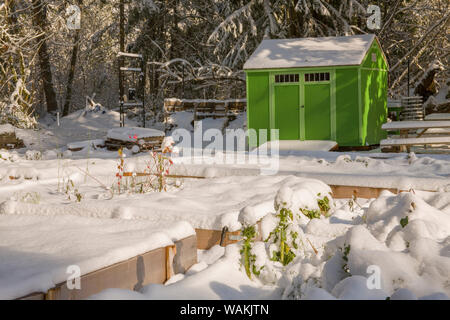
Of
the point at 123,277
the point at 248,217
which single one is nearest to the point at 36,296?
the point at 123,277

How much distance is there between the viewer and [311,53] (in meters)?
14.5

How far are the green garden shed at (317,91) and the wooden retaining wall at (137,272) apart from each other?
10.6 m

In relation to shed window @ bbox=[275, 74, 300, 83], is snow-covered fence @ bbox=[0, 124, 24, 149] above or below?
below

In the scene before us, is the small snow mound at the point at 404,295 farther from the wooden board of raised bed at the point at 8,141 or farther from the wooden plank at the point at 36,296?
the wooden board of raised bed at the point at 8,141

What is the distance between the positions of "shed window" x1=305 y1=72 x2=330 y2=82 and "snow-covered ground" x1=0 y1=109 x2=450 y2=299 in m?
6.89

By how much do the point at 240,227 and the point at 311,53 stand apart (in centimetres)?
1087

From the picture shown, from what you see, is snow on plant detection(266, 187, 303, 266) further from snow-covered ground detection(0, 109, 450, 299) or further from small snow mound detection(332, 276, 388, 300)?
small snow mound detection(332, 276, 388, 300)

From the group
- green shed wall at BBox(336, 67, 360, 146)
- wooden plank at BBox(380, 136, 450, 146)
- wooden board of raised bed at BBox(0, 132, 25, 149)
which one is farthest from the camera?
wooden board of raised bed at BBox(0, 132, 25, 149)

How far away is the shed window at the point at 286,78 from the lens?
14195 mm

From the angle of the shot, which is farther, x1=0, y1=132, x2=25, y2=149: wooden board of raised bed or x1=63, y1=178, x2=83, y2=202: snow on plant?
x1=0, y1=132, x2=25, y2=149: wooden board of raised bed

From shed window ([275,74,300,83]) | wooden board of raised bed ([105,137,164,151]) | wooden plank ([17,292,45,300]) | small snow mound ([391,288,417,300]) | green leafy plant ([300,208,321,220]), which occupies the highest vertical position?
shed window ([275,74,300,83])

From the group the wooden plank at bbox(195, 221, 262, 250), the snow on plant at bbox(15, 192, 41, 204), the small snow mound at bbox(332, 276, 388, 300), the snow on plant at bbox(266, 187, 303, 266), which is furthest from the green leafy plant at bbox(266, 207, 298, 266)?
the snow on plant at bbox(15, 192, 41, 204)

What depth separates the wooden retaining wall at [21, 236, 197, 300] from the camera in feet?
9.32

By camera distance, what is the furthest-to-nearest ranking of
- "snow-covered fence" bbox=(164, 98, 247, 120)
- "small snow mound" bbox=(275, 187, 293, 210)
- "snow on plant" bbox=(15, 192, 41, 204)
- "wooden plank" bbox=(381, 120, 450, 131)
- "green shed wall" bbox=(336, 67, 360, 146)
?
"snow-covered fence" bbox=(164, 98, 247, 120) < "green shed wall" bbox=(336, 67, 360, 146) < "wooden plank" bbox=(381, 120, 450, 131) < "snow on plant" bbox=(15, 192, 41, 204) < "small snow mound" bbox=(275, 187, 293, 210)
